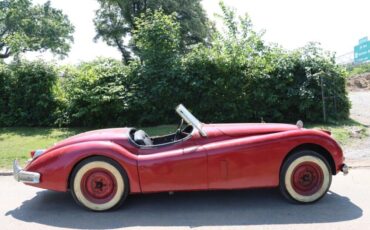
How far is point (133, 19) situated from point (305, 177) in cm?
2478

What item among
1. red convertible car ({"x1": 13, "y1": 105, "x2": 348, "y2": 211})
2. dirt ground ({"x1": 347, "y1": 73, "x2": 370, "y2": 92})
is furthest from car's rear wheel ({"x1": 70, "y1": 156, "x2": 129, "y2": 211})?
dirt ground ({"x1": 347, "y1": 73, "x2": 370, "y2": 92})

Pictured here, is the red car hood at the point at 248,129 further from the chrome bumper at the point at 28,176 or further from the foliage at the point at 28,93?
the foliage at the point at 28,93

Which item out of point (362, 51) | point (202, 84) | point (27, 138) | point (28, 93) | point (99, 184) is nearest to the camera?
point (99, 184)

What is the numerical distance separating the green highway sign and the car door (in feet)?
164

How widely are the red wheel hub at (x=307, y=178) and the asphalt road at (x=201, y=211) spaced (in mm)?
189

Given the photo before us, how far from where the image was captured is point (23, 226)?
4391mm

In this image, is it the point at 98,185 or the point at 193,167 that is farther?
the point at 98,185

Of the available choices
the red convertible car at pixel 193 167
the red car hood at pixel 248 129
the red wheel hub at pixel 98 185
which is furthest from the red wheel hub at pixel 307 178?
the red wheel hub at pixel 98 185

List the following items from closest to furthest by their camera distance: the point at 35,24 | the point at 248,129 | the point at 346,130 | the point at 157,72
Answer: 1. the point at 248,129
2. the point at 346,130
3. the point at 157,72
4. the point at 35,24

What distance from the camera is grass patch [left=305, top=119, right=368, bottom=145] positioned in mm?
9125

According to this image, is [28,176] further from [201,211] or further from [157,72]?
[157,72]

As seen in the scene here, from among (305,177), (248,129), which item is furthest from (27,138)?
(305,177)

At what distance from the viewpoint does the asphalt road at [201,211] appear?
4.28 metres

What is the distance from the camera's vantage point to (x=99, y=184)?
4816 millimetres
